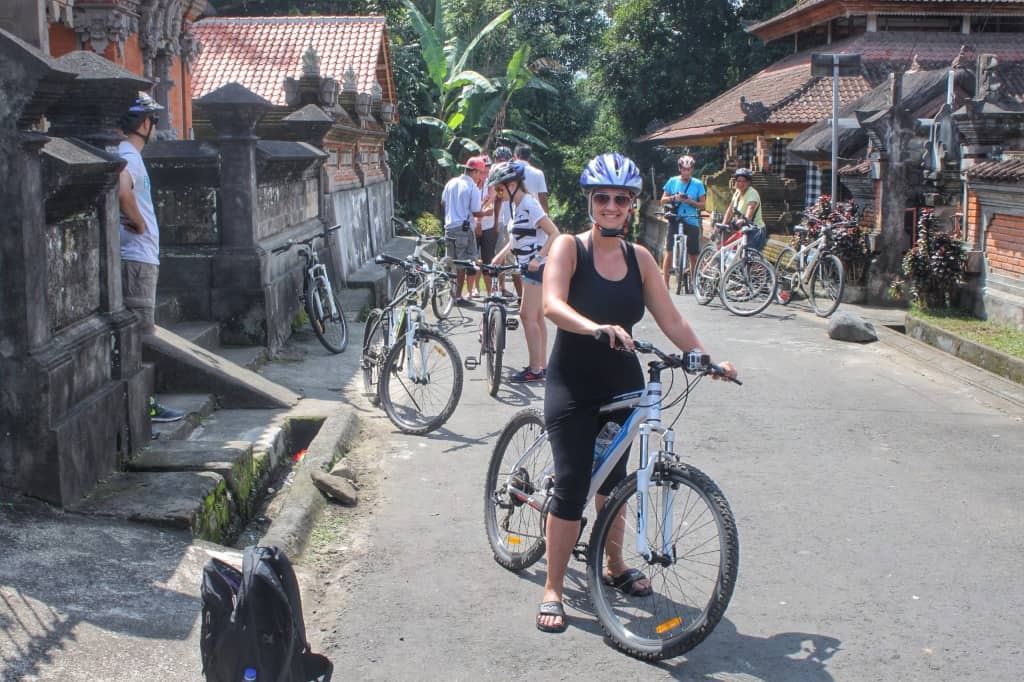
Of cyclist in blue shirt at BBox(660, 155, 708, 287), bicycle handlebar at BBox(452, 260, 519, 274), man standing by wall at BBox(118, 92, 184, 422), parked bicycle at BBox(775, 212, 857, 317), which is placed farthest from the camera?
cyclist in blue shirt at BBox(660, 155, 708, 287)

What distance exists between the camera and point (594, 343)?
192 inches

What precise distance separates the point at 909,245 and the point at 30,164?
1306cm

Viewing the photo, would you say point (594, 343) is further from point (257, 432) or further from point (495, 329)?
point (495, 329)

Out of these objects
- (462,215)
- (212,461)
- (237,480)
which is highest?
(462,215)

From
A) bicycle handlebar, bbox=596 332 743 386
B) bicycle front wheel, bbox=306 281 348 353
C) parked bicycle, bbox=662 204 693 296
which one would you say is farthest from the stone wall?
parked bicycle, bbox=662 204 693 296

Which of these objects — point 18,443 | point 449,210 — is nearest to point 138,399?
point 18,443

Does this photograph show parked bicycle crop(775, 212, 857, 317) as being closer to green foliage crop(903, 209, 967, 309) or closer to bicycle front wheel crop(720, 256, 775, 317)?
bicycle front wheel crop(720, 256, 775, 317)

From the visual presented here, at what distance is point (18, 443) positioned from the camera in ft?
17.7

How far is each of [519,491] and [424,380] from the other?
3184mm

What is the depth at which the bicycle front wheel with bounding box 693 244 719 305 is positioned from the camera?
52.7 ft

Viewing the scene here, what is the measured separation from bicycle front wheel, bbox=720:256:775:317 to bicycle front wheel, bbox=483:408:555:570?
381 inches

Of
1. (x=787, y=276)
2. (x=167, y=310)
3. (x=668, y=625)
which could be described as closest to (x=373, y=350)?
(x=167, y=310)

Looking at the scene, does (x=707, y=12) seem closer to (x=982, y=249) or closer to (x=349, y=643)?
(x=982, y=249)

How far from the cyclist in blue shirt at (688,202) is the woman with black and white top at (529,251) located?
728 centimetres
